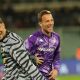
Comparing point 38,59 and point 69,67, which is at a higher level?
point 38,59

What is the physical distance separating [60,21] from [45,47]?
705 inches

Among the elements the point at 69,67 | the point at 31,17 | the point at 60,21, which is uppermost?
the point at 31,17

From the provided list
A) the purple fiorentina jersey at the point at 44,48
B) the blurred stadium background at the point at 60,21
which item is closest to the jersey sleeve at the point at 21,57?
the purple fiorentina jersey at the point at 44,48

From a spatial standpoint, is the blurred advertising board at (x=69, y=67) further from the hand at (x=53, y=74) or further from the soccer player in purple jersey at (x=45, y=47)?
the hand at (x=53, y=74)

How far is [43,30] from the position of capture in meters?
9.05

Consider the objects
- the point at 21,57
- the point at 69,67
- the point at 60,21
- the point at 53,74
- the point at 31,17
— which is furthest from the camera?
the point at 31,17

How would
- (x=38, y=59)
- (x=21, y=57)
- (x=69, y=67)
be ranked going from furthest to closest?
(x=69, y=67), (x=38, y=59), (x=21, y=57)

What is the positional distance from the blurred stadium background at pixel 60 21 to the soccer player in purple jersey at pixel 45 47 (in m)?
8.93

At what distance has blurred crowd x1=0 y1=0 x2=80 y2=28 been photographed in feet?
86.6

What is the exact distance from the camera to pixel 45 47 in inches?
353

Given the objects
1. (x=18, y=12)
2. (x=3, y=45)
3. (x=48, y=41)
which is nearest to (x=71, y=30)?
(x=18, y=12)

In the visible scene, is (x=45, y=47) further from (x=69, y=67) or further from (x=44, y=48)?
(x=69, y=67)

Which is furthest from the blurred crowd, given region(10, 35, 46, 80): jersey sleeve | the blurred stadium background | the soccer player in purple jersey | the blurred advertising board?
region(10, 35, 46, 80): jersey sleeve

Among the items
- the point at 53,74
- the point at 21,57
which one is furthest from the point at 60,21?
the point at 21,57
